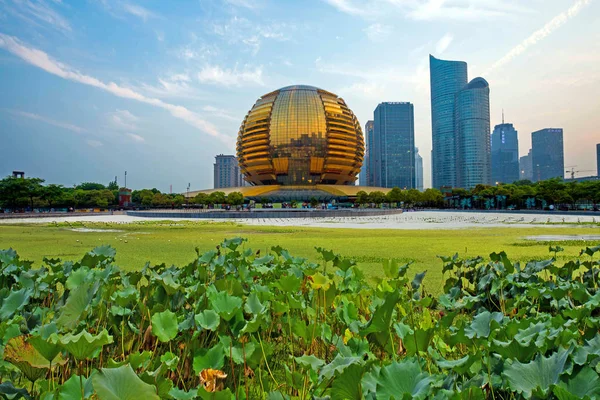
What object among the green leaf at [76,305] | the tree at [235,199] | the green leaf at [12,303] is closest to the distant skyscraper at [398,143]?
the tree at [235,199]

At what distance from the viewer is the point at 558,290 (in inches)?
118

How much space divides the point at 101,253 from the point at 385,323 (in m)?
3.20

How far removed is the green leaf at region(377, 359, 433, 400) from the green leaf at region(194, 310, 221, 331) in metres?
0.96

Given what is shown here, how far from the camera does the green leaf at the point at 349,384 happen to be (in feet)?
4.39

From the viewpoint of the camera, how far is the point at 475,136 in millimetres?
119438

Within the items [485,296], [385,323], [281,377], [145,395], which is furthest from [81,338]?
[485,296]

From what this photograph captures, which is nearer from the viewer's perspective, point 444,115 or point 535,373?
point 535,373

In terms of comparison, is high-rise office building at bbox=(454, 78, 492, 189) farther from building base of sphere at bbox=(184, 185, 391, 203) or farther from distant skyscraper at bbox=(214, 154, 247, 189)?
distant skyscraper at bbox=(214, 154, 247, 189)

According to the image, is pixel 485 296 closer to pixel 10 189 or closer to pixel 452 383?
pixel 452 383

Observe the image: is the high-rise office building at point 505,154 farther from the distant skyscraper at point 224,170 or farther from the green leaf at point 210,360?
the green leaf at point 210,360

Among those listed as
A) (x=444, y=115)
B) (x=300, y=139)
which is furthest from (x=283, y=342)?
(x=444, y=115)

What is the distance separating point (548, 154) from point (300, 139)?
4948 inches

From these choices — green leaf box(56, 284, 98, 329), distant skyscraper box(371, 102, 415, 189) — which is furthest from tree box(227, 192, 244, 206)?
distant skyscraper box(371, 102, 415, 189)

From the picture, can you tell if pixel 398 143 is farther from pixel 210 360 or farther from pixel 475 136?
pixel 210 360
